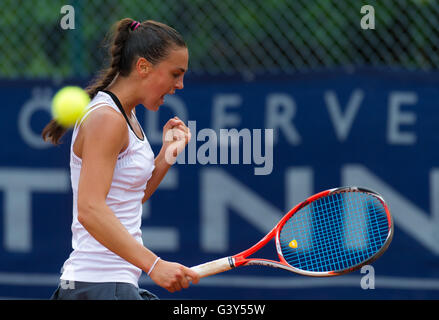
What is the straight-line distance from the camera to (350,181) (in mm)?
4574

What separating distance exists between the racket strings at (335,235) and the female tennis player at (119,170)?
737 mm

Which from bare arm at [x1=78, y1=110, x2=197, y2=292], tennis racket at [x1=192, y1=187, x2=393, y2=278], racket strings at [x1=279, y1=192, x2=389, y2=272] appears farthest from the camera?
racket strings at [x1=279, y1=192, x2=389, y2=272]

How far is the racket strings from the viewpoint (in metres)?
3.10

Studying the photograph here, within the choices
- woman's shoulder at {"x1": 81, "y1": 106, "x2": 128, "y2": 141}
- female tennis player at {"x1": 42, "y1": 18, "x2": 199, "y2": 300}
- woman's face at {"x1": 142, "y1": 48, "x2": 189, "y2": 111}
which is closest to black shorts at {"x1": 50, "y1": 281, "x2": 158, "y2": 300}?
female tennis player at {"x1": 42, "y1": 18, "x2": 199, "y2": 300}

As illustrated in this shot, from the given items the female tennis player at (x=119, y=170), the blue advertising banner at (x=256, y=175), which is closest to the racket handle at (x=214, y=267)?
the female tennis player at (x=119, y=170)

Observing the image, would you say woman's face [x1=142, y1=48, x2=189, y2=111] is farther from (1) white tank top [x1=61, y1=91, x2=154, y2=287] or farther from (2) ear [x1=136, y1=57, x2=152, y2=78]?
(1) white tank top [x1=61, y1=91, x2=154, y2=287]

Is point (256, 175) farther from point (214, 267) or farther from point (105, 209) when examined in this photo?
point (105, 209)

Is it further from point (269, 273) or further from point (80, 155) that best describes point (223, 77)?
point (80, 155)

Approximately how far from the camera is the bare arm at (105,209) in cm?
235

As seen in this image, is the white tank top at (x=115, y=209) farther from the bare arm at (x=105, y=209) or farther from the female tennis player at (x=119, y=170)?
the bare arm at (x=105, y=209)

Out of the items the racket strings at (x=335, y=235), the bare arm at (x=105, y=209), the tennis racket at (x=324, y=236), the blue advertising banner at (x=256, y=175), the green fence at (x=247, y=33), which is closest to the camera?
the bare arm at (x=105, y=209)

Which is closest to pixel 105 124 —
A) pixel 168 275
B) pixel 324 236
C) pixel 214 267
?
pixel 168 275

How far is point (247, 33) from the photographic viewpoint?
553 cm

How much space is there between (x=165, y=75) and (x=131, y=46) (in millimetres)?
178
